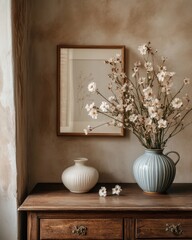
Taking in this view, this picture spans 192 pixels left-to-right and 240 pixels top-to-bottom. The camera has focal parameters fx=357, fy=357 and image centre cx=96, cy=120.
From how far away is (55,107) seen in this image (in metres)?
2.56

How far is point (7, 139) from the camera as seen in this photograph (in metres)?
2.11

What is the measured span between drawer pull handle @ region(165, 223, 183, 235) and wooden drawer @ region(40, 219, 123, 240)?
0.26 metres

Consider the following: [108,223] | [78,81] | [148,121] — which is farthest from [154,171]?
[78,81]

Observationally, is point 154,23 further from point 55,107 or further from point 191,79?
point 55,107

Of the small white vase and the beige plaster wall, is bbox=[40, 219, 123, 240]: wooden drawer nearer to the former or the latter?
the small white vase

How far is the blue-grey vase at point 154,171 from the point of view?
2178 mm

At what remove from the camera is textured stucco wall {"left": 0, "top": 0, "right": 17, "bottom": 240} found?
2059mm

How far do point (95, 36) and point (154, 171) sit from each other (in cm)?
105

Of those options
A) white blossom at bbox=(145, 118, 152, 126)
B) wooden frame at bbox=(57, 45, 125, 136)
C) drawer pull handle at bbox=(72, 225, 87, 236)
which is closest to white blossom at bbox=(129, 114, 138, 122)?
white blossom at bbox=(145, 118, 152, 126)

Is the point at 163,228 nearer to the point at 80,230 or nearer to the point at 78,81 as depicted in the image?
the point at 80,230

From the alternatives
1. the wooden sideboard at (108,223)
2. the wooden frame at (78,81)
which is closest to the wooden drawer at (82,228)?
the wooden sideboard at (108,223)

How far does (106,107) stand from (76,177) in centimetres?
48

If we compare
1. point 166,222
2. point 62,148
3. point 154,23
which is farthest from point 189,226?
point 154,23

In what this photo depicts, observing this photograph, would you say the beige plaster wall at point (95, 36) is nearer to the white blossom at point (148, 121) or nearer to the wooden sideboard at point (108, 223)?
the white blossom at point (148, 121)
